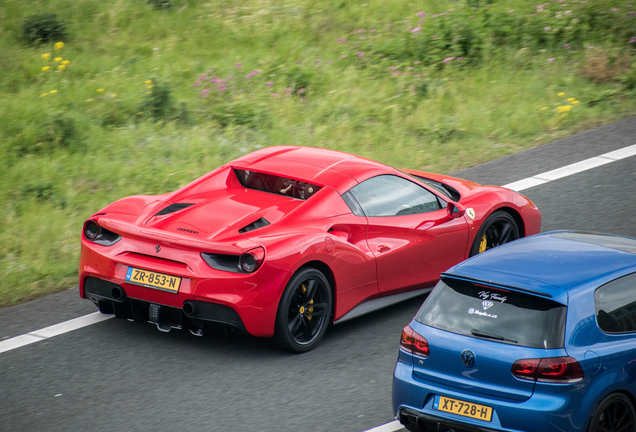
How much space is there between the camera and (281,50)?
15195 millimetres

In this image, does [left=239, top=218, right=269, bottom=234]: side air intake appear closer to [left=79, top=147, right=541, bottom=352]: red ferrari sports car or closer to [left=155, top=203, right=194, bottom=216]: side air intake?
[left=79, top=147, right=541, bottom=352]: red ferrari sports car

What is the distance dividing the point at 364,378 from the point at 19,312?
335 cm

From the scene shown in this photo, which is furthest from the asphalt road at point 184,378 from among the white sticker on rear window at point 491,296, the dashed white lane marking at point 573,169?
the dashed white lane marking at point 573,169

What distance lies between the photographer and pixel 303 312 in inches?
245

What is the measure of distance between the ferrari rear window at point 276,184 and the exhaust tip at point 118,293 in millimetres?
1542

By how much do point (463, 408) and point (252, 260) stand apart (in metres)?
2.06

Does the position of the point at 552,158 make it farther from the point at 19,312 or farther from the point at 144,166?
the point at 19,312

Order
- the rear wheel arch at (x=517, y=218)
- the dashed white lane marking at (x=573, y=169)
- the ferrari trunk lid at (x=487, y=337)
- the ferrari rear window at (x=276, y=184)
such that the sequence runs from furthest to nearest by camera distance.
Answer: the dashed white lane marking at (x=573, y=169)
the rear wheel arch at (x=517, y=218)
the ferrari rear window at (x=276, y=184)
the ferrari trunk lid at (x=487, y=337)

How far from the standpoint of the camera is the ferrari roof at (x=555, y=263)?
4.56 metres

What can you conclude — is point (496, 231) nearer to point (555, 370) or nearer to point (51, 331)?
point (555, 370)

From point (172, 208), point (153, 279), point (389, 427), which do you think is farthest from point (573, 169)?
point (153, 279)

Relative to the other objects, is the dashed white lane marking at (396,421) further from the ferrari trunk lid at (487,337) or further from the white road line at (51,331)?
the ferrari trunk lid at (487,337)

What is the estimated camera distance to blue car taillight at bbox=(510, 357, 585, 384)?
419 cm

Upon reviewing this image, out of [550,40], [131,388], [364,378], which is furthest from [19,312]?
[550,40]
